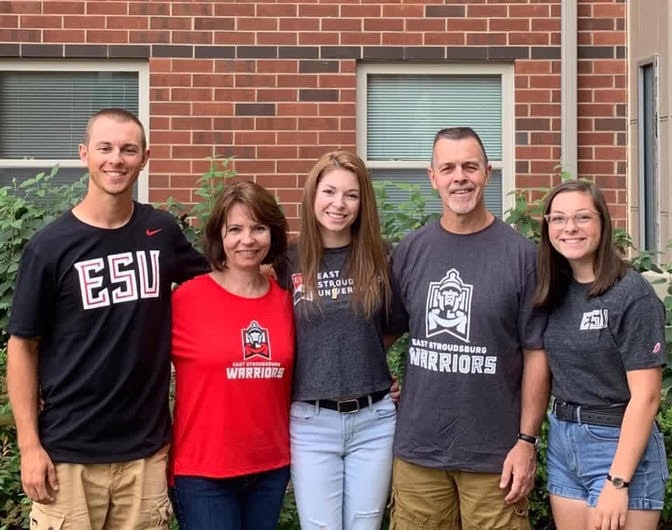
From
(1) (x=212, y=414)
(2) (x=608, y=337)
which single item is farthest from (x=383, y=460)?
(2) (x=608, y=337)

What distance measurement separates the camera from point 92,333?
10.9ft

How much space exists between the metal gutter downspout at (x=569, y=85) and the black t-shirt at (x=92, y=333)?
157 inches

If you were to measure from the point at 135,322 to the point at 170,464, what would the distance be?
20.9 inches

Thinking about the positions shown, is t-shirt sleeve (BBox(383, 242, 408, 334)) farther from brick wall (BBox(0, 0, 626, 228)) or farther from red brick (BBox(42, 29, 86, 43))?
red brick (BBox(42, 29, 86, 43))

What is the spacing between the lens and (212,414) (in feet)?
11.4

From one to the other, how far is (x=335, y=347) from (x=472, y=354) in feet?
1.54

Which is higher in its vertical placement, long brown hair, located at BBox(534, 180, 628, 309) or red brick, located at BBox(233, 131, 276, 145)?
red brick, located at BBox(233, 131, 276, 145)

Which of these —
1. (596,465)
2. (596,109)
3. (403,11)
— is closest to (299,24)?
(403,11)

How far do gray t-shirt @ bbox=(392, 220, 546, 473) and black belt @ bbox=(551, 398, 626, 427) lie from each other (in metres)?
0.20

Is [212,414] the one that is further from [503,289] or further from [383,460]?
[503,289]

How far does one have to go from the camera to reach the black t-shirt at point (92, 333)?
330 centimetres

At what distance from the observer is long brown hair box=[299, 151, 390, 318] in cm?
366

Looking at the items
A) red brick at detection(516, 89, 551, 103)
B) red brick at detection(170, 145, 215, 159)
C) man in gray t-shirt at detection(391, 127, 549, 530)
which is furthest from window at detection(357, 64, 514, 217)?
man in gray t-shirt at detection(391, 127, 549, 530)

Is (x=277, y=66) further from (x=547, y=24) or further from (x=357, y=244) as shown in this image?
(x=357, y=244)
